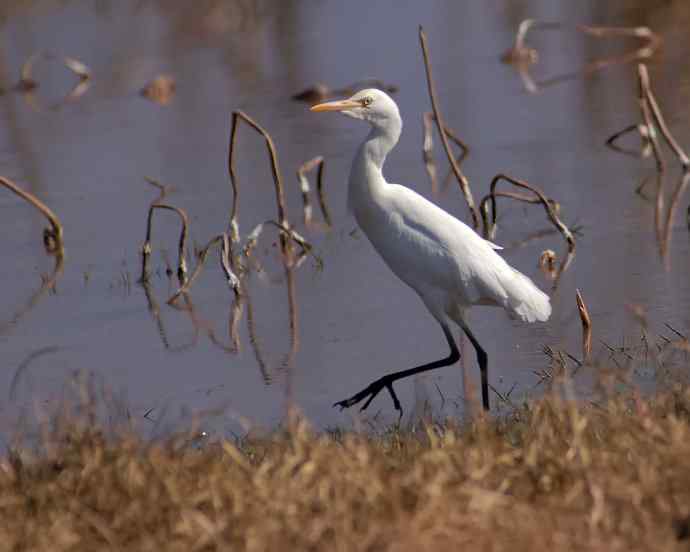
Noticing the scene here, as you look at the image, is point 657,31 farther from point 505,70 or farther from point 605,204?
point 605,204

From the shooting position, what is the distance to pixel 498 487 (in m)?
3.97

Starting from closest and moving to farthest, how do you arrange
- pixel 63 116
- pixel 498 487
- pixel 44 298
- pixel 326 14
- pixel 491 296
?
1. pixel 498 487
2. pixel 491 296
3. pixel 44 298
4. pixel 63 116
5. pixel 326 14

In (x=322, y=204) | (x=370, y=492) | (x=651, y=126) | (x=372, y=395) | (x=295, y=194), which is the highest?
(x=370, y=492)

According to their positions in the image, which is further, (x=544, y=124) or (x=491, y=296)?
(x=544, y=124)

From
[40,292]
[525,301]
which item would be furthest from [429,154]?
[525,301]

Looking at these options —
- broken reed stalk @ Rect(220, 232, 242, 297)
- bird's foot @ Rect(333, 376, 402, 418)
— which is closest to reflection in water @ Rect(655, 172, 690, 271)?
broken reed stalk @ Rect(220, 232, 242, 297)

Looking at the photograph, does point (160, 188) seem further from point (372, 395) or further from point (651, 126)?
point (372, 395)

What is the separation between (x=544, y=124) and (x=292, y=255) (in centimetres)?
410

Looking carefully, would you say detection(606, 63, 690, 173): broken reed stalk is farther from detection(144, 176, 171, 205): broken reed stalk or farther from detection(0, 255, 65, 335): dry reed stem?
detection(0, 255, 65, 335): dry reed stem

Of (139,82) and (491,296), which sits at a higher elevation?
(491,296)

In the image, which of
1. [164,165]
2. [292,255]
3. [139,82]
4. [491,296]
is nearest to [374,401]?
[491,296]

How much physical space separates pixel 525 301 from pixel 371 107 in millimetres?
1061

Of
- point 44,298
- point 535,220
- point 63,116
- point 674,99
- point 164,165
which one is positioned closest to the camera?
point 44,298

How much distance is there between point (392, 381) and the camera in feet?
20.4
